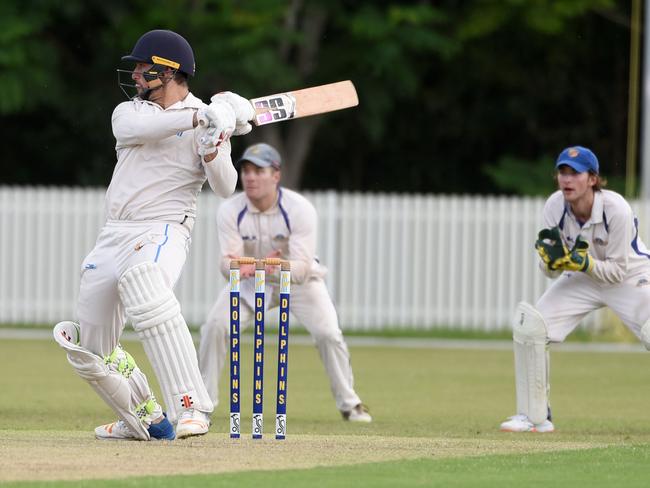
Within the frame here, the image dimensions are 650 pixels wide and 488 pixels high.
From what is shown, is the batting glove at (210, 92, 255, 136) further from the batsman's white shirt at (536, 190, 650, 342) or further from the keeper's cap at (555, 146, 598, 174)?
the batsman's white shirt at (536, 190, 650, 342)

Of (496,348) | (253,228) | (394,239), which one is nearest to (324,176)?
(394,239)

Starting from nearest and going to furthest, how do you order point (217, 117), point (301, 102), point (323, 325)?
point (217, 117)
point (301, 102)
point (323, 325)

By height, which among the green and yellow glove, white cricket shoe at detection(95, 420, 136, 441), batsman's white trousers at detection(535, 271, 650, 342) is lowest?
white cricket shoe at detection(95, 420, 136, 441)

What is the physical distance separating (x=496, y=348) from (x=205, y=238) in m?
4.25

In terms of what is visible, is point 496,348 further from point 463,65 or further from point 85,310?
point 85,310

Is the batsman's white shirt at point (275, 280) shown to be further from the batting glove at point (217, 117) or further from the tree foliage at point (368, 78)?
the tree foliage at point (368, 78)

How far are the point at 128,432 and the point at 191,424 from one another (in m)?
0.85

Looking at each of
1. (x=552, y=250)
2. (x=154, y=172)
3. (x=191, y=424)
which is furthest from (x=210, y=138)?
(x=552, y=250)

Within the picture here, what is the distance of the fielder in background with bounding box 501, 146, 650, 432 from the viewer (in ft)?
29.7

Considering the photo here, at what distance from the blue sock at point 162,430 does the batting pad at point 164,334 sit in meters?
0.58

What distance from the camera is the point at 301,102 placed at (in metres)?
7.97

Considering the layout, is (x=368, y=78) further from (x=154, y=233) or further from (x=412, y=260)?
(x=154, y=233)

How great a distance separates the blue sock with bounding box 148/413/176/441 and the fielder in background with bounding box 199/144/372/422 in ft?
6.27

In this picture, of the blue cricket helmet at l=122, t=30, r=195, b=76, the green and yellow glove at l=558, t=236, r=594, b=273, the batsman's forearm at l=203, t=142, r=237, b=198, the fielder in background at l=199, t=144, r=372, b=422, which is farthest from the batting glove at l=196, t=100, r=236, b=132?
the green and yellow glove at l=558, t=236, r=594, b=273
